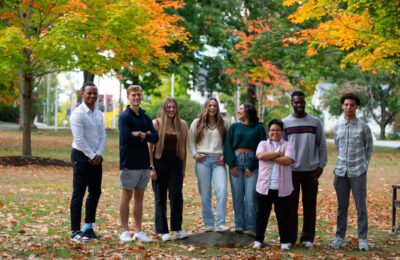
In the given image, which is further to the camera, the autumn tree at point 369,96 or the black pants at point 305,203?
the autumn tree at point 369,96

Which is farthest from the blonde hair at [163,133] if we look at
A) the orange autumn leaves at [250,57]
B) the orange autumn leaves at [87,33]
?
the orange autumn leaves at [250,57]

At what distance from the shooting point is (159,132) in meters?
7.96

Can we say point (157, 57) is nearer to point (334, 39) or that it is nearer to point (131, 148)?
point (334, 39)

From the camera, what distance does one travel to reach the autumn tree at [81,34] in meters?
17.7

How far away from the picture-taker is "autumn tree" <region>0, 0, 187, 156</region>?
58.2 ft

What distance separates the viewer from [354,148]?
7668 millimetres

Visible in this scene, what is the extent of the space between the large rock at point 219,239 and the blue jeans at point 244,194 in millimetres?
200

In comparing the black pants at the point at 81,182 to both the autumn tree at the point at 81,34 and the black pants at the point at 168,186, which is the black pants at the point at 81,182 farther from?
the autumn tree at the point at 81,34

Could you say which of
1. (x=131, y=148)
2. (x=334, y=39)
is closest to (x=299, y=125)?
(x=131, y=148)

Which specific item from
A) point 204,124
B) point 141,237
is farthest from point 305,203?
point 141,237

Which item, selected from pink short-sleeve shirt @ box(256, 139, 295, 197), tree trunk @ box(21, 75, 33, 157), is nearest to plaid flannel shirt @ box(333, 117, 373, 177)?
pink short-sleeve shirt @ box(256, 139, 295, 197)

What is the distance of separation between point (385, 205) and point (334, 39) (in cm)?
427

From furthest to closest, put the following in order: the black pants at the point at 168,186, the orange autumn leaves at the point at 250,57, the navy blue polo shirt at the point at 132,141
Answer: the orange autumn leaves at the point at 250,57, the black pants at the point at 168,186, the navy blue polo shirt at the point at 132,141

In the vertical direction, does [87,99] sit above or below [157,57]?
below
